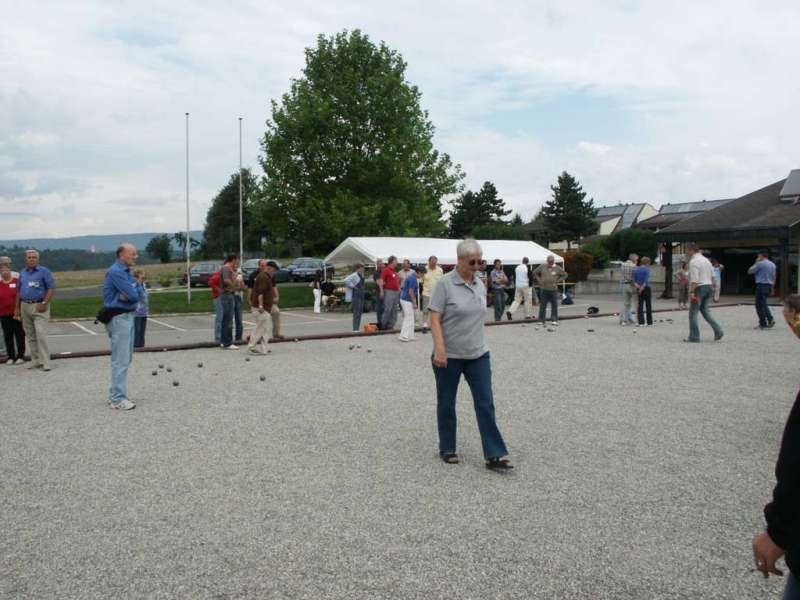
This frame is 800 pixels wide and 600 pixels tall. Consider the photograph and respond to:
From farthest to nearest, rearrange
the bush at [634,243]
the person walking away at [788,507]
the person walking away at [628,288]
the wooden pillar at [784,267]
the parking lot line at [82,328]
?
1. the bush at [634,243]
2. the wooden pillar at [784,267]
3. the parking lot line at [82,328]
4. the person walking away at [628,288]
5. the person walking away at [788,507]

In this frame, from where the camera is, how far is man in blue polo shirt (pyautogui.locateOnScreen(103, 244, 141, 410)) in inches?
324

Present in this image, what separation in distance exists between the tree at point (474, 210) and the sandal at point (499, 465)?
253ft

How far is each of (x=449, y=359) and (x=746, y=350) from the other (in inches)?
378

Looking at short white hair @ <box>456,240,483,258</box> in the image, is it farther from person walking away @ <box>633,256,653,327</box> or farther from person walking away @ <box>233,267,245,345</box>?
person walking away @ <box>633,256,653,327</box>

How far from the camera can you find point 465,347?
5754 millimetres

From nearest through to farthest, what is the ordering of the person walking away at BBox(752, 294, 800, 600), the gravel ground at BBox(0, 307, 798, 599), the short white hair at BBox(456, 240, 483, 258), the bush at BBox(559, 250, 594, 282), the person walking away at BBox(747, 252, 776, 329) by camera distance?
the person walking away at BBox(752, 294, 800, 600) < the gravel ground at BBox(0, 307, 798, 599) < the short white hair at BBox(456, 240, 483, 258) < the person walking away at BBox(747, 252, 776, 329) < the bush at BBox(559, 250, 594, 282)

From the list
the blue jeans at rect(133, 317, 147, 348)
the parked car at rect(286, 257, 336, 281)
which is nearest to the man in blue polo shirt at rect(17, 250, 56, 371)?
the blue jeans at rect(133, 317, 147, 348)

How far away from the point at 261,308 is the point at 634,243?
5040cm

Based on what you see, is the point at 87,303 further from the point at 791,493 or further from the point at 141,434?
the point at 791,493

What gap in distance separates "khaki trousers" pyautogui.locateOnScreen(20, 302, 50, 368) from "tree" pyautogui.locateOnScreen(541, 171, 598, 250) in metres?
72.4

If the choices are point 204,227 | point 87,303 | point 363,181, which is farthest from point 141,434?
point 204,227

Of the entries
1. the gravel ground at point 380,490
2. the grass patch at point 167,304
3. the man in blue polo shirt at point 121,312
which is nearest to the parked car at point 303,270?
the grass patch at point 167,304

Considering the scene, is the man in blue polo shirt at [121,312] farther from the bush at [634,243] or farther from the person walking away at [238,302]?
the bush at [634,243]

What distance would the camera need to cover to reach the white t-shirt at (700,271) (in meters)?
14.0
